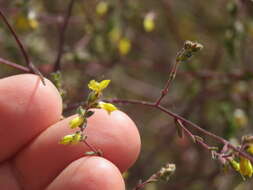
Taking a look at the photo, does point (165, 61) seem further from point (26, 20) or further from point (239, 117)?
point (26, 20)

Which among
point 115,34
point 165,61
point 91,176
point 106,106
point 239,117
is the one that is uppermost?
point 106,106

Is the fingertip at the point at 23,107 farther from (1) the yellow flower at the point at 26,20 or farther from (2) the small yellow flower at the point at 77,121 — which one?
(1) the yellow flower at the point at 26,20

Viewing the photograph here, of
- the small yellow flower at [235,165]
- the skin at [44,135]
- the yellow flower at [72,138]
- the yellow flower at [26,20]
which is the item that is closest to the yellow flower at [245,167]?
the small yellow flower at [235,165]

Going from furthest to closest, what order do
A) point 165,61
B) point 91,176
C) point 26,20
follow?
point 165,61 → point 26,20 → point 91,176

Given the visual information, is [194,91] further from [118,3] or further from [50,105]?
[50,105]

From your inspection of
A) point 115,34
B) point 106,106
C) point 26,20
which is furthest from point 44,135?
point 115,34

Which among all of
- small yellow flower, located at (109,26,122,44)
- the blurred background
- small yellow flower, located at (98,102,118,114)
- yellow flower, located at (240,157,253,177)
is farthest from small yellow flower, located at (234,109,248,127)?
small yellow flower, located at (98,102,118,114)
